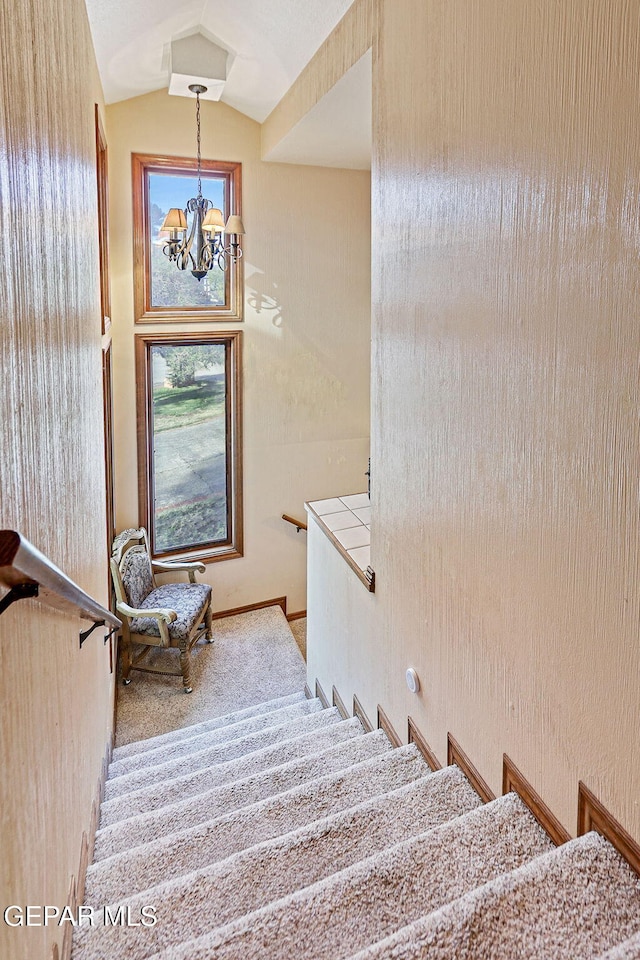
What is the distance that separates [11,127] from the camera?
1.36 meters

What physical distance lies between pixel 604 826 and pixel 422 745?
3.41ft

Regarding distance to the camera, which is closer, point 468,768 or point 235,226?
point 468,768

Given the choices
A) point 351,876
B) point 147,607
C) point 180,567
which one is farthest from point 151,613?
point 351,876

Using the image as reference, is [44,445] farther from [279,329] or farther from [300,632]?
[300,632]

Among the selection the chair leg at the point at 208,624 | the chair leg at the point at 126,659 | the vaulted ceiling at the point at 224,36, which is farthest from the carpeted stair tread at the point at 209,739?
the vaulted ceiling at the point at 224,36

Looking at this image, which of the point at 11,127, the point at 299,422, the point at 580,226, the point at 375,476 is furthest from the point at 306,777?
the point at 299,422

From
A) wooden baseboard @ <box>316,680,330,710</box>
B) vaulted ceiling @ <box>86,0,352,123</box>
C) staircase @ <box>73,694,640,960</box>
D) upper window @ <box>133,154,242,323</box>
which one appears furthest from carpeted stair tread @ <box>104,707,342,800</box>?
vaulted ceiling @ <box>86,0,352,123</box>

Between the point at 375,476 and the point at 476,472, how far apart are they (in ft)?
3.13

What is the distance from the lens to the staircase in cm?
138

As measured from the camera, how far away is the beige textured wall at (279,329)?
5.01m

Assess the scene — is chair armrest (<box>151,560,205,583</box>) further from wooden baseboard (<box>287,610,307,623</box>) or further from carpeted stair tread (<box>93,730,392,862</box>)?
carpeted stair tread (<box>93,730,392,862</box>)

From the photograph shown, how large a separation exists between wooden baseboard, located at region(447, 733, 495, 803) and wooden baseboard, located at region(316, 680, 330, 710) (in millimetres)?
1700

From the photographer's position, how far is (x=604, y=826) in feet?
5.11

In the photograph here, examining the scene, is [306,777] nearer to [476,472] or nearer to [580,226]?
[476,472]
